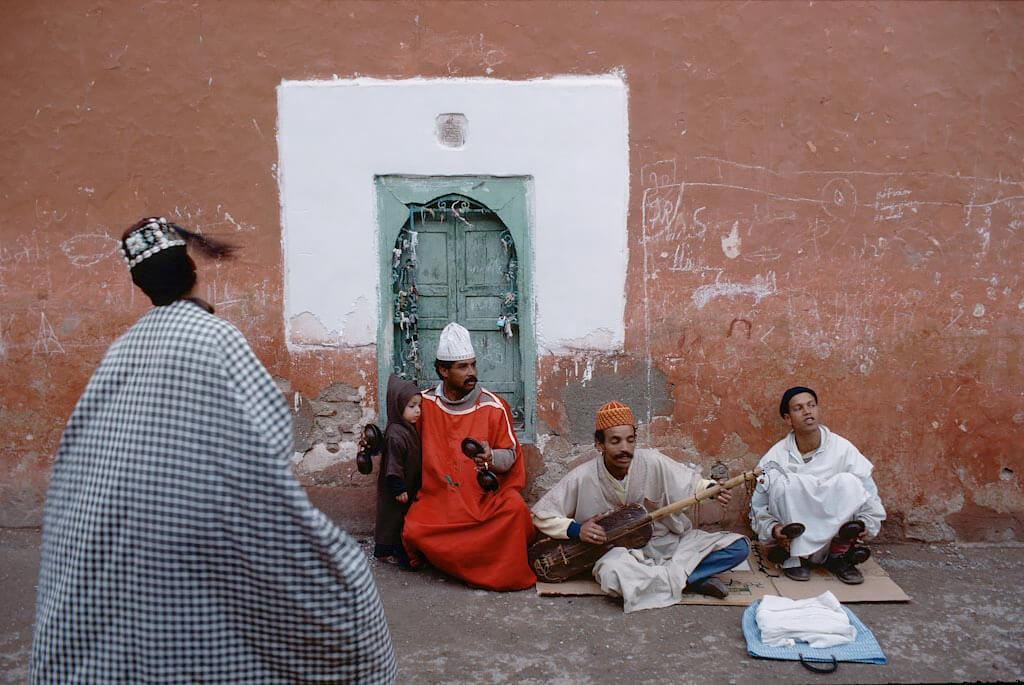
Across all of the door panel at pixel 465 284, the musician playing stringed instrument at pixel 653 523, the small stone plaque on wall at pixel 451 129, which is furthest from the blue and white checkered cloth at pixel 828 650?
the small stone plaque on wall at pixel 451 129

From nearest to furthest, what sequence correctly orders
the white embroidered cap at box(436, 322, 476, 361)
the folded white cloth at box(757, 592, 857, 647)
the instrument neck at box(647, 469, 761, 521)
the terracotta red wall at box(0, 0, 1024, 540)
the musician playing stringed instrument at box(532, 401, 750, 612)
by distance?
the folded white cloth at box(757, 592, 857, 647)
the instrument neck at box(647, 469, 761, 521)
the musician playing stringed instrument at box(532, 401, 750, 612)
the white embroidered cap at box(436, 322, 476, 361)
the terracotta red wall at box(0, 0, 1024, 540)

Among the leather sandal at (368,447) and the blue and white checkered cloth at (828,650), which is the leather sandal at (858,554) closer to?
the blue and white checkered cloth at (828,650)

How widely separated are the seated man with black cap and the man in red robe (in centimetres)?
133

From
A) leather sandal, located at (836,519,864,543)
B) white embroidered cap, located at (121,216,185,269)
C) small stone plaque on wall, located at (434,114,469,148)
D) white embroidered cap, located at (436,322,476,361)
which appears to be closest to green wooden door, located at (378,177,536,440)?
small stone plaque on wall, located at (434,114,469,148)

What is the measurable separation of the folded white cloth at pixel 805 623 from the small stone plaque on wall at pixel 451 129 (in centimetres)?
301

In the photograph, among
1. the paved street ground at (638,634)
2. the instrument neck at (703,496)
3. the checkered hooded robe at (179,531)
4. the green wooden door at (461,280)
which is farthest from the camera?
the green wooden door at (461,280)

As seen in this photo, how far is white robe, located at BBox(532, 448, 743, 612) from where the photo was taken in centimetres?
456

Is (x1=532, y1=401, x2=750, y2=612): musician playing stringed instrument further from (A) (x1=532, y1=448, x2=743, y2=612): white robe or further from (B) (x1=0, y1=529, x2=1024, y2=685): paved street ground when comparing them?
(B) (x1=0, y1=529, x2=1024, y2=685): paved street ground

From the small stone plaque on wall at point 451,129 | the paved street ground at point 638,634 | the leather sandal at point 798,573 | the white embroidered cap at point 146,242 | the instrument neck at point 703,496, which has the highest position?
the small stone plaque on wall at point 451,129

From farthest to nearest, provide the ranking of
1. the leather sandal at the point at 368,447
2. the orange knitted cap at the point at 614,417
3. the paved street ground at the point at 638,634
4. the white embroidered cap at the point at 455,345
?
the leather sandal at the point at 368,447 < the white embroidered cap at the point at 455,345 < the orange knitted cap at the point at 614,417 < the paved street ground at the point at 638,634

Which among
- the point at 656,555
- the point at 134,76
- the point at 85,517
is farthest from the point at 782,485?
the point at 134,76

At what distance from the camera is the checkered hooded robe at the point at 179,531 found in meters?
2.18

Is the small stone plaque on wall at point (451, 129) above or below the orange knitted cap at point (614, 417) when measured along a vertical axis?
above

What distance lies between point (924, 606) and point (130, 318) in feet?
15.2
